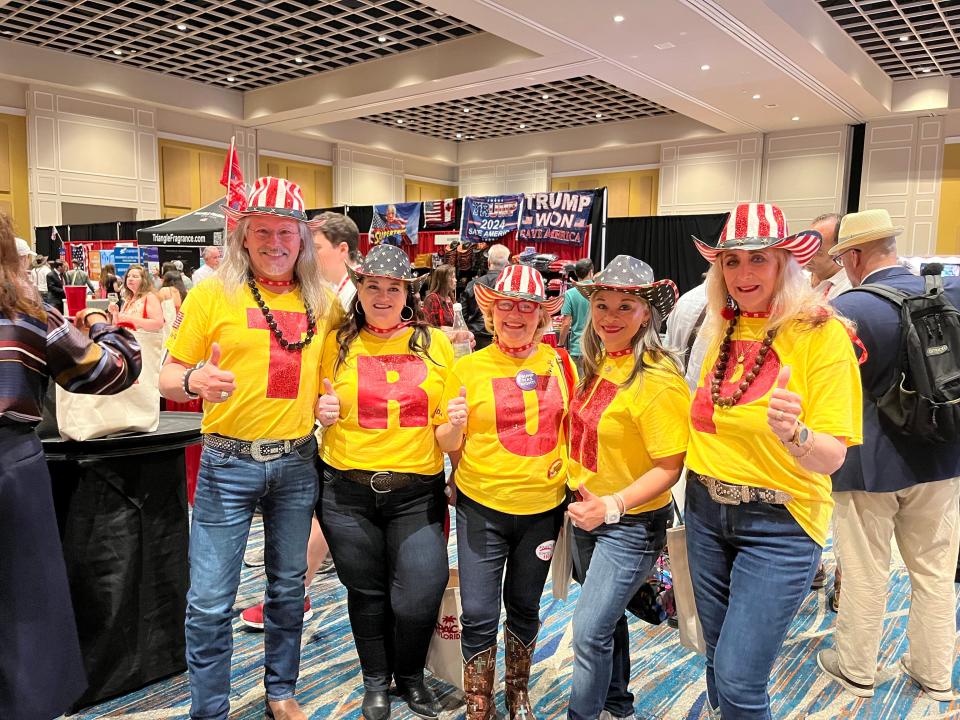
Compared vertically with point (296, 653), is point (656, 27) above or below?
above

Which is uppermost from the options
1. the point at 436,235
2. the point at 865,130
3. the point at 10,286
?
the point at 865,130

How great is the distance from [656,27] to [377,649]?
822 centimetres

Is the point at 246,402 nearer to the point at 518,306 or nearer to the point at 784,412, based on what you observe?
the point at 518,306

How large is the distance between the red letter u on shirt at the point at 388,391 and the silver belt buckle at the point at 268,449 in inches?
9.4

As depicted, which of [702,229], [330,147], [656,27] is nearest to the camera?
[656,27]

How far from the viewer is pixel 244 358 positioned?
2.03m

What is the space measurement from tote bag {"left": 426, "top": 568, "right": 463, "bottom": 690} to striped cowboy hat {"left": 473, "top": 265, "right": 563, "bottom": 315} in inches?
39.2

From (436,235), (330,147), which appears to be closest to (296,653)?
(436,235)

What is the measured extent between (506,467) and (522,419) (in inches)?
6.0

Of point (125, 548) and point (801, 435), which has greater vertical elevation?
point (801, 435)

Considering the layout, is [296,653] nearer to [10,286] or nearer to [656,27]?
[10,286]

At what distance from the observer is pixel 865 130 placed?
12656 millimetres

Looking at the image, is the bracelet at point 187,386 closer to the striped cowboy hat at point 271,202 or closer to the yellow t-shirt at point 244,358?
the yellow t-shirt at point 244,358

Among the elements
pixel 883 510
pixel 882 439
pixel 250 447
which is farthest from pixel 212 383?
pixel 883 510
